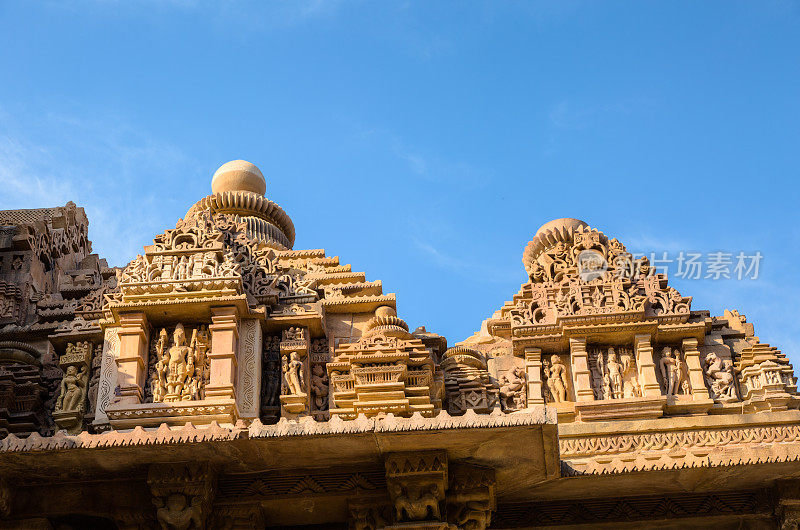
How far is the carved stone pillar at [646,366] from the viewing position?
57.7ft

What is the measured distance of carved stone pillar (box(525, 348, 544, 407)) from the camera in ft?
58.6

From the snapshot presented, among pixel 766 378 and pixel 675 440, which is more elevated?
pixel 766 378

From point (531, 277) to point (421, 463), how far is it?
195 inches

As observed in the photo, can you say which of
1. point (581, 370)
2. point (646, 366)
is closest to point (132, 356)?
point (581, 370)

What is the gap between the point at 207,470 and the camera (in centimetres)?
1498

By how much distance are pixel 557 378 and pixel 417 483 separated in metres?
3.83

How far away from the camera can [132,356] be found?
17438mm

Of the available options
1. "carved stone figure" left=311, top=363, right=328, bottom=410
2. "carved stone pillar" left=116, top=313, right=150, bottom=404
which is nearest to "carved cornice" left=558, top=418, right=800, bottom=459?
"carved stone figure" left=311, top=363, right=328, bottom=410

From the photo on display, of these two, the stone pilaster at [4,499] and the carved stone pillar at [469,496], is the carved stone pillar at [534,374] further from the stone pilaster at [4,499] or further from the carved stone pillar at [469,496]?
the stone pilaster at [4,499]

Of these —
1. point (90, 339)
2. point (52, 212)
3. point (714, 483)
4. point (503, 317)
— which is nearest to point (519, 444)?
point (714, 483)

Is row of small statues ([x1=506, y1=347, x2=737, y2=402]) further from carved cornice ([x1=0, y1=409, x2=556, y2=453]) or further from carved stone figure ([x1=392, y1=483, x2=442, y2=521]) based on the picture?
carved cornice ([x1=0, y1=409, x2=556, y2=453])

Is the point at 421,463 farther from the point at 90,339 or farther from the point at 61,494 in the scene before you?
the point at 90,339

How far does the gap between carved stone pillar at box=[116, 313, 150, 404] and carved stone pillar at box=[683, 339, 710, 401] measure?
24.3ft

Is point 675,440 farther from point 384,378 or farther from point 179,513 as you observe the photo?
point 179,513
